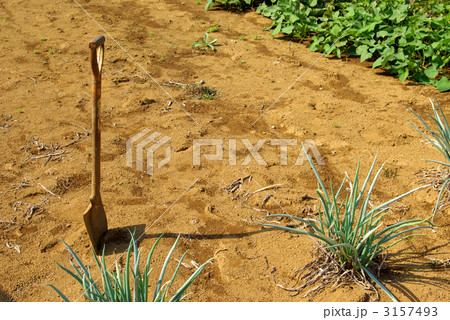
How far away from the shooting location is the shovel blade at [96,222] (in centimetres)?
232

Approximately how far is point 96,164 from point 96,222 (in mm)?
318

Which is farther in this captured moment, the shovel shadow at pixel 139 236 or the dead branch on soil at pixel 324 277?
the shovel shadow at pixel 139 236

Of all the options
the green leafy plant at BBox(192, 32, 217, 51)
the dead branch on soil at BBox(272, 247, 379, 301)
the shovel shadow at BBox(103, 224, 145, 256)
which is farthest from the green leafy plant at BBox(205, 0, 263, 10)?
the dead branch on soil at BBox(272, 247, 379, 301)

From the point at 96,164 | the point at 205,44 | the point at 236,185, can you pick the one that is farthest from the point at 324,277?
the point at 205,44

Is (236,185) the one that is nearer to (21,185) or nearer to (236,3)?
(21,185)

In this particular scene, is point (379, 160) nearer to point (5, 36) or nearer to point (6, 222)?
point (6, 222)

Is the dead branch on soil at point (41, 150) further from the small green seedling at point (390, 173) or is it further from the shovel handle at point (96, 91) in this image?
→ the small green seedling at point (390, 173)

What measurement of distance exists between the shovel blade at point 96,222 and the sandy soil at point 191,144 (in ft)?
0.24

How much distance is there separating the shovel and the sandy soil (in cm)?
11

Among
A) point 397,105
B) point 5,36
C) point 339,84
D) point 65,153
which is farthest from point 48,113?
point 397,105

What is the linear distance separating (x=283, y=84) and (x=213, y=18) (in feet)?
5.99

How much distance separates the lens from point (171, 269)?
2.33 meters

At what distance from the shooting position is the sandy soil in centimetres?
234

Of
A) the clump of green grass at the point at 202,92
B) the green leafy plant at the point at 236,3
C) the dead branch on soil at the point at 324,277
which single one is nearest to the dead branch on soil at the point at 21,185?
the clump of green grass at the point at 202,92
